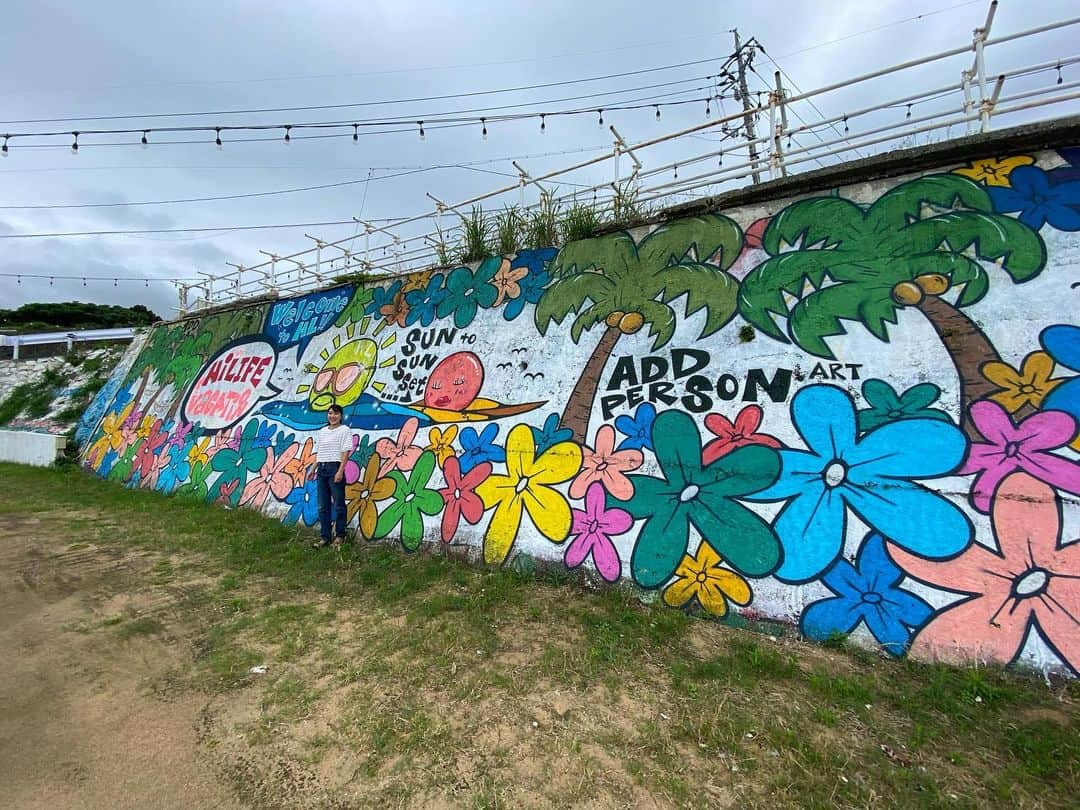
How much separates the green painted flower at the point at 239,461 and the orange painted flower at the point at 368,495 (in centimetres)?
263

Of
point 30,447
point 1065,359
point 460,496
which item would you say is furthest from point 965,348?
point 30,447

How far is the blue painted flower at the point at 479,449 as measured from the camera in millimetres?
6141

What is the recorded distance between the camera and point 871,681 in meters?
3.30

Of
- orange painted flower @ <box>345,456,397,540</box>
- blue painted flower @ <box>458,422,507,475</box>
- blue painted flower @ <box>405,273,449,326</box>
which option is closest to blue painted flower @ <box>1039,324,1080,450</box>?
blue painted flower @ <box>458,422,507,475</box>

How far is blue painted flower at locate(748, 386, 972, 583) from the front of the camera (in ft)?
12.6

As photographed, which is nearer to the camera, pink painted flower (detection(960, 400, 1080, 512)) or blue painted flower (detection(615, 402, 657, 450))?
pink painted flower (detection(960, 400, 1080, 512))

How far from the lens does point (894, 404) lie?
4254mm

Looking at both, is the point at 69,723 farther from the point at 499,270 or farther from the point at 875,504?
the point at 499,270

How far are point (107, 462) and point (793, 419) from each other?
47.8 feet


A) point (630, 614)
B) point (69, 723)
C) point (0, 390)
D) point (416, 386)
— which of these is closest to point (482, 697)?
point (630, 614)

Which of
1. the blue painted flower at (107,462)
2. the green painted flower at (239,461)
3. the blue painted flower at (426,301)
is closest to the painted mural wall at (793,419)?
the blue painted flower at (426,301)

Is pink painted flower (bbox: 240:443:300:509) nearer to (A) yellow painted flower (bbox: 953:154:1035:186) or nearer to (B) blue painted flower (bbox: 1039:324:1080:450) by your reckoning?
(B) blue painted flower (bbox: 1039:324:1080:450)

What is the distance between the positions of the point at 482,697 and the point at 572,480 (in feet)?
8.36

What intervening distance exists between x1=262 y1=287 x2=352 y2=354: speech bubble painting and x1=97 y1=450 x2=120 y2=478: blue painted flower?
4.90 m
